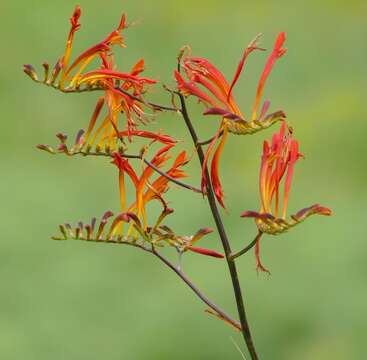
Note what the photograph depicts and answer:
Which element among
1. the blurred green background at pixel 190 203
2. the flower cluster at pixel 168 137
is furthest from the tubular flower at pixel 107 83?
the blurred green background at pixel 190 203

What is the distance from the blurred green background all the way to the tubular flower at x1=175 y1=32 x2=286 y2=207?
2.84 meters

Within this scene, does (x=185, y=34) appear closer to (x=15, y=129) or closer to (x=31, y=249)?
(x=15, y=129)

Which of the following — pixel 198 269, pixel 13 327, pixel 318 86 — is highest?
pixel 318 86

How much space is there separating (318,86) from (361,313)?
2.46m

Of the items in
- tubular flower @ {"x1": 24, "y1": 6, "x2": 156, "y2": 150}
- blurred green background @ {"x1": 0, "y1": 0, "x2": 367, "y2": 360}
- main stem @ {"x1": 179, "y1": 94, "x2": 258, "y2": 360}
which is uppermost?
tubular flower @ {"x1": 24, "y1": 6, "x2": 156, "y2": 150}

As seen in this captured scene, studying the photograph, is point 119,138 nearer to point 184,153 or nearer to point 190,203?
point 184,153

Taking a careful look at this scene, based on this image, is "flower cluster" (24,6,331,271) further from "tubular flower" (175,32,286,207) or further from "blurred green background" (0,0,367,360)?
"blurred green background" (0,0,367,360)

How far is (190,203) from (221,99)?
3.77 m

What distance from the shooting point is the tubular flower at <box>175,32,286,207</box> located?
1.82 meters

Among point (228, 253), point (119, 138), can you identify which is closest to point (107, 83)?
point (119, 138)

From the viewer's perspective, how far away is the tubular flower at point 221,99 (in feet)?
5.96

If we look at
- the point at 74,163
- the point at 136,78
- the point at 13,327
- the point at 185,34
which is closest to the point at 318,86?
the point at 185,34

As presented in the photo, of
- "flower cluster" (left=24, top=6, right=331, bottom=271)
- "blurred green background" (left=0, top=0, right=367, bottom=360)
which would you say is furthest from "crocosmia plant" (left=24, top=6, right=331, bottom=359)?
"blurred green background" (left=0, top=0, right=367, bottom=360)

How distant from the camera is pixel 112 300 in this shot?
16.8 ft
